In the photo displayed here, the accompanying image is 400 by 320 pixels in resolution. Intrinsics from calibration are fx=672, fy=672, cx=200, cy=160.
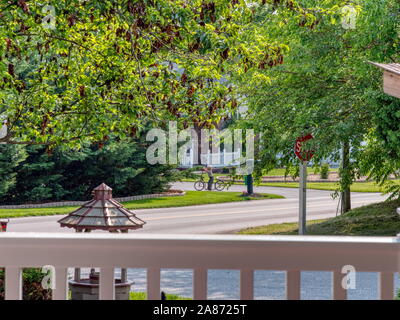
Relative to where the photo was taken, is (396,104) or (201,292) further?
(396,104)

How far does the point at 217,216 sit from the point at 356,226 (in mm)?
5168

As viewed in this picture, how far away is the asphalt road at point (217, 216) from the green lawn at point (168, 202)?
65 cm

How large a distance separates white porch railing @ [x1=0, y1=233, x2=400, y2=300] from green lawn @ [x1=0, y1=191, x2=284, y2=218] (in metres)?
17.5

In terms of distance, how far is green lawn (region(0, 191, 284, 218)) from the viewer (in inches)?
772

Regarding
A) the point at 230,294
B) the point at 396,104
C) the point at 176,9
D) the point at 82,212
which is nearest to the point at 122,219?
the point at 82,212

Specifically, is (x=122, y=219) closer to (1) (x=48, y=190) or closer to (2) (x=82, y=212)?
(2) (x=82, y=212)

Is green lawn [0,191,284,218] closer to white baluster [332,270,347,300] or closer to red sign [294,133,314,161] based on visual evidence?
red sign [294,133,314,161]

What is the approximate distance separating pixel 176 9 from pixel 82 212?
8.37 feet

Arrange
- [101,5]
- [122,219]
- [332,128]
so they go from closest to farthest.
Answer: [101,5] → [122,219] → [332,128]

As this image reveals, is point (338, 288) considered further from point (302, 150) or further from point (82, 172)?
point (82, 172)

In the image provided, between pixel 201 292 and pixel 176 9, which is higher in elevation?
pixel 176 9

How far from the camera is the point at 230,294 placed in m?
8.32

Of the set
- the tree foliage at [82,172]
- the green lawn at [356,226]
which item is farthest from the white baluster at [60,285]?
the tree foliage at [82,172]

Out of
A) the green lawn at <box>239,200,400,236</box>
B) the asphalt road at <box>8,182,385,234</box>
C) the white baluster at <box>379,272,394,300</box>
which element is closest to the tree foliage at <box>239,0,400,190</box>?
the green lawn at <box>239,200,400,236</box>
